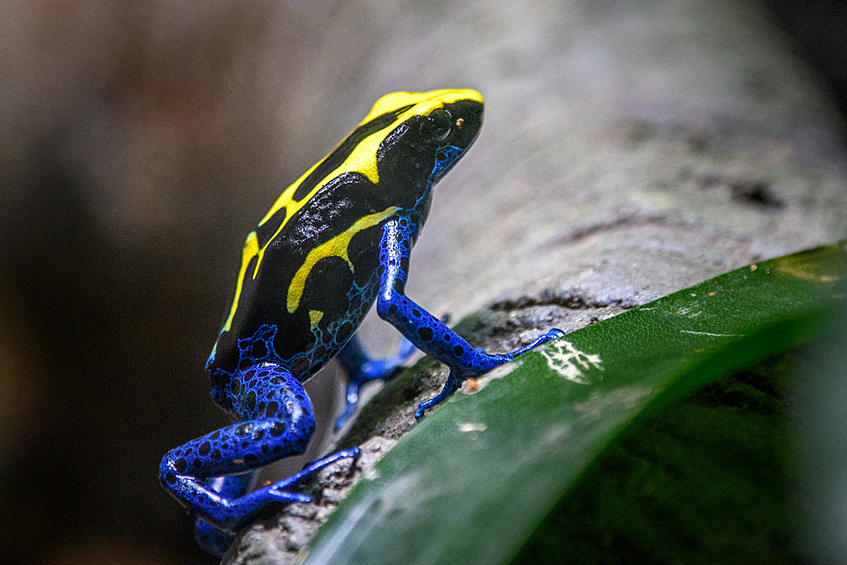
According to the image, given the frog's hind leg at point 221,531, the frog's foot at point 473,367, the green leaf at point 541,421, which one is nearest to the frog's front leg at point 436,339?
the frog's foot at point 473,367

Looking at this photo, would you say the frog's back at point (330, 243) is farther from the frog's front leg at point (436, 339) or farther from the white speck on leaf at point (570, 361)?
the white speck on leaf at point (570, 361)

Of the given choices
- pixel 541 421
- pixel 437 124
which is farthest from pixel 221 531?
pixel 437 124

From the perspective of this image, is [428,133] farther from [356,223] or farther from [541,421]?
[541,421]

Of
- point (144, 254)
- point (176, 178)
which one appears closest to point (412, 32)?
point (176, 178)

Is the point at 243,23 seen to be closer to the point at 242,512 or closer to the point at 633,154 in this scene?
the point at 633,154

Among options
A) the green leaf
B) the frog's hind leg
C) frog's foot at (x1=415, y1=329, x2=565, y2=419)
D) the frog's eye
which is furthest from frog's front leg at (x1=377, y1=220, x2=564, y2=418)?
the frog's hind leg

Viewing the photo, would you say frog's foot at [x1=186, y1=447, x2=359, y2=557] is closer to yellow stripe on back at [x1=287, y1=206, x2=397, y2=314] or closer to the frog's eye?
yellow stripe on back at [x1=287, y1=206, x2=397, y2=314]
